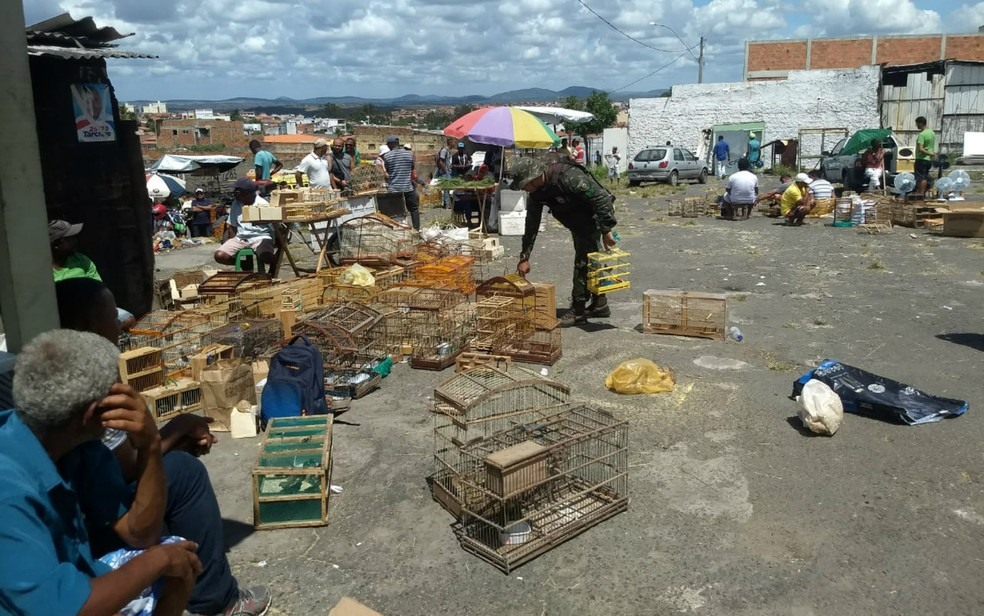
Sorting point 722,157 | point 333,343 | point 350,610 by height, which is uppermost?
point 722,157

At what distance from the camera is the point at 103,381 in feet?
8.61

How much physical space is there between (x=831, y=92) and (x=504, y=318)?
34.4 meters

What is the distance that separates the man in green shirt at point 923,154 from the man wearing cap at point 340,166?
1268 centimetres

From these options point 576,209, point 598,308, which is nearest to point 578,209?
point 576,209

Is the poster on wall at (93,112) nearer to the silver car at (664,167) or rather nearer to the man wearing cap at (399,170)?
the man wearing cap at (399,170)

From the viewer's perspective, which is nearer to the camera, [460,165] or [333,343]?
[333,343]

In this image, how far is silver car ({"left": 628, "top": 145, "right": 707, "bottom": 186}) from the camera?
29375mm

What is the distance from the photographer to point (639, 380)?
22.4 ft

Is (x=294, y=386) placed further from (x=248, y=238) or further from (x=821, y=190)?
(x=821, y=190)

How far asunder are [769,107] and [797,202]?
22.9 metres

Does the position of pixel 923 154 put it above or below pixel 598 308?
above

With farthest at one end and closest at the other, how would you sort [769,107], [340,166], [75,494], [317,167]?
[769,107] < [340,166] < [317,167] < [75,494]

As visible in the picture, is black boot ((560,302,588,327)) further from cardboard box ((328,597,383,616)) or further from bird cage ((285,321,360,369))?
cardboard box ((328,597,383,616))

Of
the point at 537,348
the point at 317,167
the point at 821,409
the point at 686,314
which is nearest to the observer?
the point at 821,409
